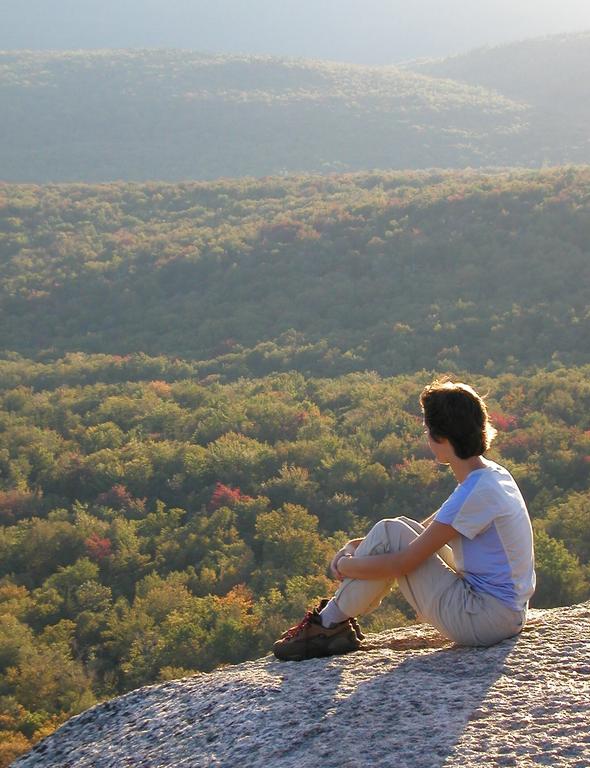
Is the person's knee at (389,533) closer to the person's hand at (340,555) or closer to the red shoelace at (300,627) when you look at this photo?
the person's hand at (340,555)

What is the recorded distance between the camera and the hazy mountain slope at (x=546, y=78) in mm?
63703

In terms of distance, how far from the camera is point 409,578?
466 centimetres

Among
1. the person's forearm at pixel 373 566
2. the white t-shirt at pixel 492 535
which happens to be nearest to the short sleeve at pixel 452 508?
the white t-shirt at pixel 492 535

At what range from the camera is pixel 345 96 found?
240 feet

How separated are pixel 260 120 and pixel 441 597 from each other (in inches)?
2657

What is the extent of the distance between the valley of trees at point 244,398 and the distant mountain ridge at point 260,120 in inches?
984

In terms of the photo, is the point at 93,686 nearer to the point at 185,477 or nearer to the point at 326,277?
the point at 185,477

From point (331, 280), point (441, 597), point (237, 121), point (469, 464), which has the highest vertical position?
point (237, 121)

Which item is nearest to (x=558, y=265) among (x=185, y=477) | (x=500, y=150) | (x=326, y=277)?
(x=326, y=277)

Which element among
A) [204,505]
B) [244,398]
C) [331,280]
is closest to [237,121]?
[331,280]

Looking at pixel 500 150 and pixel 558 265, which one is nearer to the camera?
pixel 558 265

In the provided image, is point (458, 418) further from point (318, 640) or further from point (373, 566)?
point (318, 640)

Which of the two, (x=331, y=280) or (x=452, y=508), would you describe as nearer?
(x=452, y=508)

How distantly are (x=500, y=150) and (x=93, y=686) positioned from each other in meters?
57.1
